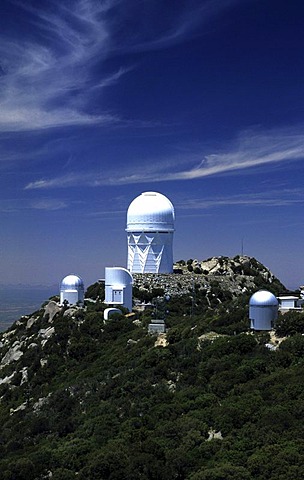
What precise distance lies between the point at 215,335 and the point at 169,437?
13457 mm

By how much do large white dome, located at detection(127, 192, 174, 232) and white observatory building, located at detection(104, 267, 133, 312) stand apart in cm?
853

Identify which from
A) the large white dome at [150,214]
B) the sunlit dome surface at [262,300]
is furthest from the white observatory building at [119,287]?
the sunlit dome surface at [262,300]

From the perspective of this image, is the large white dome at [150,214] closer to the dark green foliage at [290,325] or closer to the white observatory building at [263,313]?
the white observatory building at [263,313]

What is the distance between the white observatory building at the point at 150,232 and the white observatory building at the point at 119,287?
8123 millimetres

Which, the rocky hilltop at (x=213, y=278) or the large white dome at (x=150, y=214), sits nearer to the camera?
the rocky hilltop at (x=213, y=278)

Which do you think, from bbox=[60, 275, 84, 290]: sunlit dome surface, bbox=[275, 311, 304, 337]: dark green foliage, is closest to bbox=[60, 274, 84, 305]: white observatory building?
bbox=[60, 275, 84, 290]: sunlit dome surface

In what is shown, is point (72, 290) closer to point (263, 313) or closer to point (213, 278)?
point (213, 278)

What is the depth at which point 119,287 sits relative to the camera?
56.3m

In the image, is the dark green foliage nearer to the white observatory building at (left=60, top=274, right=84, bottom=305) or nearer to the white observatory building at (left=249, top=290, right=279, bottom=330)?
the white observatory building at (left=249, top=290, right=279, bottom=330)

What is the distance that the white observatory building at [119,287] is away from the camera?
56.2 meters

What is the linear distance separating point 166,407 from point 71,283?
33.5 m

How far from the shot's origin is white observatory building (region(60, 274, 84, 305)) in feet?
194

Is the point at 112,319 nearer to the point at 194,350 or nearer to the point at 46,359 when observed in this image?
the point at 46,359

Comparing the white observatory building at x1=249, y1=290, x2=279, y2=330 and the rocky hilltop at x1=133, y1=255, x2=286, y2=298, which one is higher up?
the rocky hilltop at x1=133, y1=255, x2=286, y2=298
